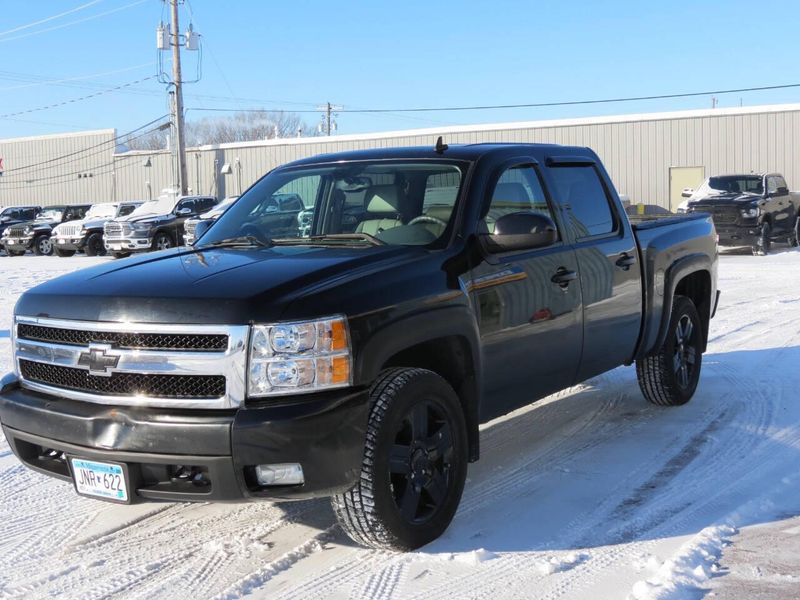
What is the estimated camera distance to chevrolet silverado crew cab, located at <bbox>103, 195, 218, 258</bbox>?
25.0m

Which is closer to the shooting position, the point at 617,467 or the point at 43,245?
the point at 617,467

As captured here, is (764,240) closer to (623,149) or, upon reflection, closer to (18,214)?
(623,149)

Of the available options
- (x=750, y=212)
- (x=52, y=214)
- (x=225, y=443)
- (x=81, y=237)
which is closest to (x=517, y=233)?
(x=225, y=443)

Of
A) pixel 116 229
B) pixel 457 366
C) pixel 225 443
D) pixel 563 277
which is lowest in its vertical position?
pixel 225 443

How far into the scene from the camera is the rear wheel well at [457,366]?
4277 mm

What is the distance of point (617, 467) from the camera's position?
17.3ft

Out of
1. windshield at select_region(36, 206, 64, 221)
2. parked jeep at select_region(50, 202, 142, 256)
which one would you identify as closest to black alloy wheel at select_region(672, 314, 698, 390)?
parked jeep at select_region(50, 202, 142, 256)

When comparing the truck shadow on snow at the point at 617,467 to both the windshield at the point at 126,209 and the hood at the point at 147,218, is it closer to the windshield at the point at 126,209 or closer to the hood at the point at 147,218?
the hood at the point at 147,218

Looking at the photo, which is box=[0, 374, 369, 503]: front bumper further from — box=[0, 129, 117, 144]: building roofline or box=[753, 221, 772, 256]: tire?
box=[0, 129, 117, 144]: building roofline

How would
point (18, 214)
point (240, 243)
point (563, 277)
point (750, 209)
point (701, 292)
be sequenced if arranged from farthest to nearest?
point (18, 214), point (750, 209), point (701, 292), point (563, 277), point (240, 243)

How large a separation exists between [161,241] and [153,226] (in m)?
0.72

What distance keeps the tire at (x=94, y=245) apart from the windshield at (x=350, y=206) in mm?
23819

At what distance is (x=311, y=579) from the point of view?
3.75 m

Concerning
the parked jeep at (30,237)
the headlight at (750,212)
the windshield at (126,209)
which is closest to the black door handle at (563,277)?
the headlight at (750,212)
